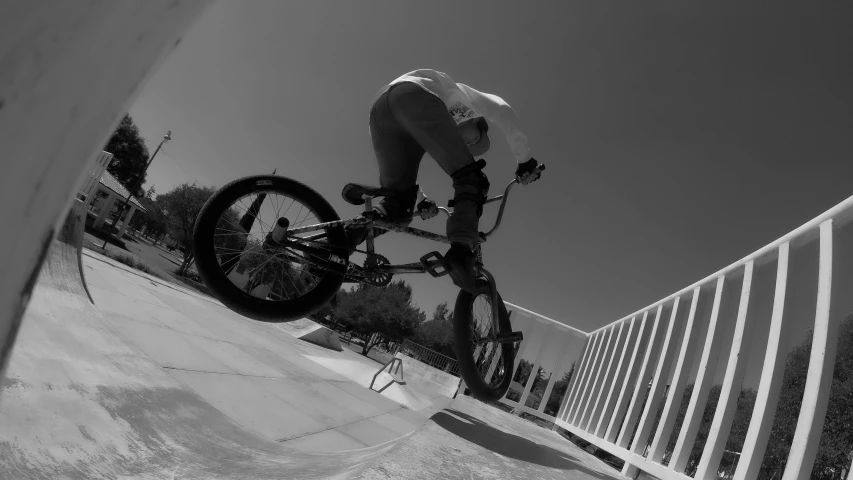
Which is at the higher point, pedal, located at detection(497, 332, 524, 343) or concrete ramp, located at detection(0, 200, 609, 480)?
pedal, located at detection(497, 332, 524, 343)

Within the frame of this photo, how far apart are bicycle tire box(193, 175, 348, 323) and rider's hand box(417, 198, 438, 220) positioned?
48cm

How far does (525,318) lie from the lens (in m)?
5.77

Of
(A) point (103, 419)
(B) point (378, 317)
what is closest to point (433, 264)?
(A) point (103, 419)

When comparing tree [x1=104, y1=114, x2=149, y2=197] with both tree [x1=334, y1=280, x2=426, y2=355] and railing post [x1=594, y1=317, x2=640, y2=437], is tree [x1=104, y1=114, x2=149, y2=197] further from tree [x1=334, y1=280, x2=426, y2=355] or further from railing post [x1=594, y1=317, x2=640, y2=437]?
railing post [x1=594, y1=317, x2=640, y2=437]

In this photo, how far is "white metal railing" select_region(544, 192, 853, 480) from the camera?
5.99ft

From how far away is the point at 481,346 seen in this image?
3.27 metres

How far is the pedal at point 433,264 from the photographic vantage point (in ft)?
8.12

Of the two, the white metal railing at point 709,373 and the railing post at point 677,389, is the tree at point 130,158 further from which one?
the railing post at point 677,389

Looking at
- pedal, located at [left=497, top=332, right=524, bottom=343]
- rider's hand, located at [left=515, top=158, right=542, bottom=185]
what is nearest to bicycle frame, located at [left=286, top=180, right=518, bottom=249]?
rider's hand, located at [left=515, top=158, right=542, bottom=185]

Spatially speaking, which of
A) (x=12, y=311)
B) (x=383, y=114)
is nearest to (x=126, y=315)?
(x=383, y=114)

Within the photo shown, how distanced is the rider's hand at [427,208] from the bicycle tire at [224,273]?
0.48 metres

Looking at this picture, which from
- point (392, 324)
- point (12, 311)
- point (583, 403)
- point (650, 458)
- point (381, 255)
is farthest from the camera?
point (392, 324)

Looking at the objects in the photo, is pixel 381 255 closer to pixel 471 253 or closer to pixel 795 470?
pixel 471 253

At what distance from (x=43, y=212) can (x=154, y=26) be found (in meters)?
0.16
